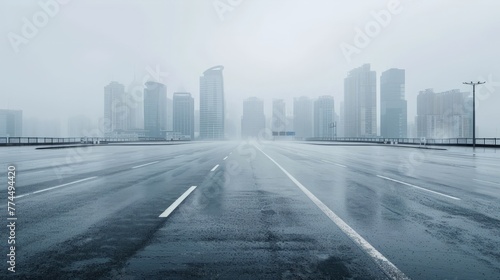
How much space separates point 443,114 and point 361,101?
42.9 m

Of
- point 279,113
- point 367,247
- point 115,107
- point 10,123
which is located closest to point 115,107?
point 115,107

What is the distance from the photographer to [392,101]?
161 meters

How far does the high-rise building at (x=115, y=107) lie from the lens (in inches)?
5030

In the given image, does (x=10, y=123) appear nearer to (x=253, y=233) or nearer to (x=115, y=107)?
(x=115, y=107)

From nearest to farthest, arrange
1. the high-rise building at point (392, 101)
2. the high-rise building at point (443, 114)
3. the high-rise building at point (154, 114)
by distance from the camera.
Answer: the high-rise building at point (443, 114) < the high-rise building at point (392, 101) < the high-rise building at point (154, 114)

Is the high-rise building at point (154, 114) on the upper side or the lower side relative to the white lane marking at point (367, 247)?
upper

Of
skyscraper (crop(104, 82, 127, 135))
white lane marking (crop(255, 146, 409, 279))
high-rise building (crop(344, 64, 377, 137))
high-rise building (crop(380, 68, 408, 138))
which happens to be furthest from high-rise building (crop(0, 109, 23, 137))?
high-rise building (crop(380, 68, 408, 138))

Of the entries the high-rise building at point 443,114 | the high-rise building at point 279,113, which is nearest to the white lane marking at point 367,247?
the high-rise building at point 443,114

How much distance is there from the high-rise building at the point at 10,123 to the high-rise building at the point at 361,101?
164m

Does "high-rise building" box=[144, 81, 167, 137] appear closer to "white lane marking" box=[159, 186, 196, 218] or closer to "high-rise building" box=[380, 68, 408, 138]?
"high-rise building" box=[380, 68, 408, 138]

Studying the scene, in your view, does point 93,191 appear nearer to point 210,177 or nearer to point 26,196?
point 26,196

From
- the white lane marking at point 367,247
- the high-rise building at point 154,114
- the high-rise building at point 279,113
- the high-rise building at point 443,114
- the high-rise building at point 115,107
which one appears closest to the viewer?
the white lane marking at point 367,247

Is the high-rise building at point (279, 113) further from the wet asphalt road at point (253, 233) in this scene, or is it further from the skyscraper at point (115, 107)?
the wet asphalt road at point (253, 233)

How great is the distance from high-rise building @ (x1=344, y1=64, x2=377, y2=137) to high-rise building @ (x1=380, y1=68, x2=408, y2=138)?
820 inches
